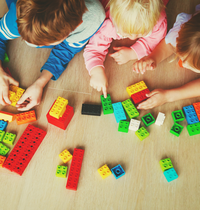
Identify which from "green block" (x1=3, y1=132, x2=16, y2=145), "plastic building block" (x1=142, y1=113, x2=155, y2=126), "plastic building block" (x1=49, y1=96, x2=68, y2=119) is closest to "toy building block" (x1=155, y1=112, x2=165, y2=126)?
"plastic building block" (x1=142, y1=113, x2=155, y2=126)

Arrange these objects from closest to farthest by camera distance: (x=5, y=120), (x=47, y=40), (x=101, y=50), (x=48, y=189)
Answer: (x=47, y=40) < (x=48, y=189) < (x=5, y=120) < (x=101, y=50)

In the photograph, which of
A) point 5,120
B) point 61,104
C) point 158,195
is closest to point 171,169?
point 158,195

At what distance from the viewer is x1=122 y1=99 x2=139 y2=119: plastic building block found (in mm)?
961

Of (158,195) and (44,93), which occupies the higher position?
(44,93)

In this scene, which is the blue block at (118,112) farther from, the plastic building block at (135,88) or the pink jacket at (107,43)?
the pink jacket at (107,43)

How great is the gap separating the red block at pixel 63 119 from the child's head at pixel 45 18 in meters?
0.33

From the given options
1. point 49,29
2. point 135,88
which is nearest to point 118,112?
point 135,88

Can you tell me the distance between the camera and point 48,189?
2.78ft

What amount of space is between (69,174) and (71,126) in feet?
0.74

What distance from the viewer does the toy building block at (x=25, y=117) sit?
0.94 meters

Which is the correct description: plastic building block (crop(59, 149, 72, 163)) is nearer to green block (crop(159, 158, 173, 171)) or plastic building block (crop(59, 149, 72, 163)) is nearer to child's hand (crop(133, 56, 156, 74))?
green block (crop(159, 158, 173, 171))

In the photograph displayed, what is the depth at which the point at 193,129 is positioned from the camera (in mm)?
942

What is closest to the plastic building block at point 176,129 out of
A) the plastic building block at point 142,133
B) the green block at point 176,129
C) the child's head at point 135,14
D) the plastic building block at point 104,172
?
the green block at point 176,129

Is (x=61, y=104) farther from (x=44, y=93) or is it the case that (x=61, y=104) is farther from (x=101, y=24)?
(x=101, y=24)
